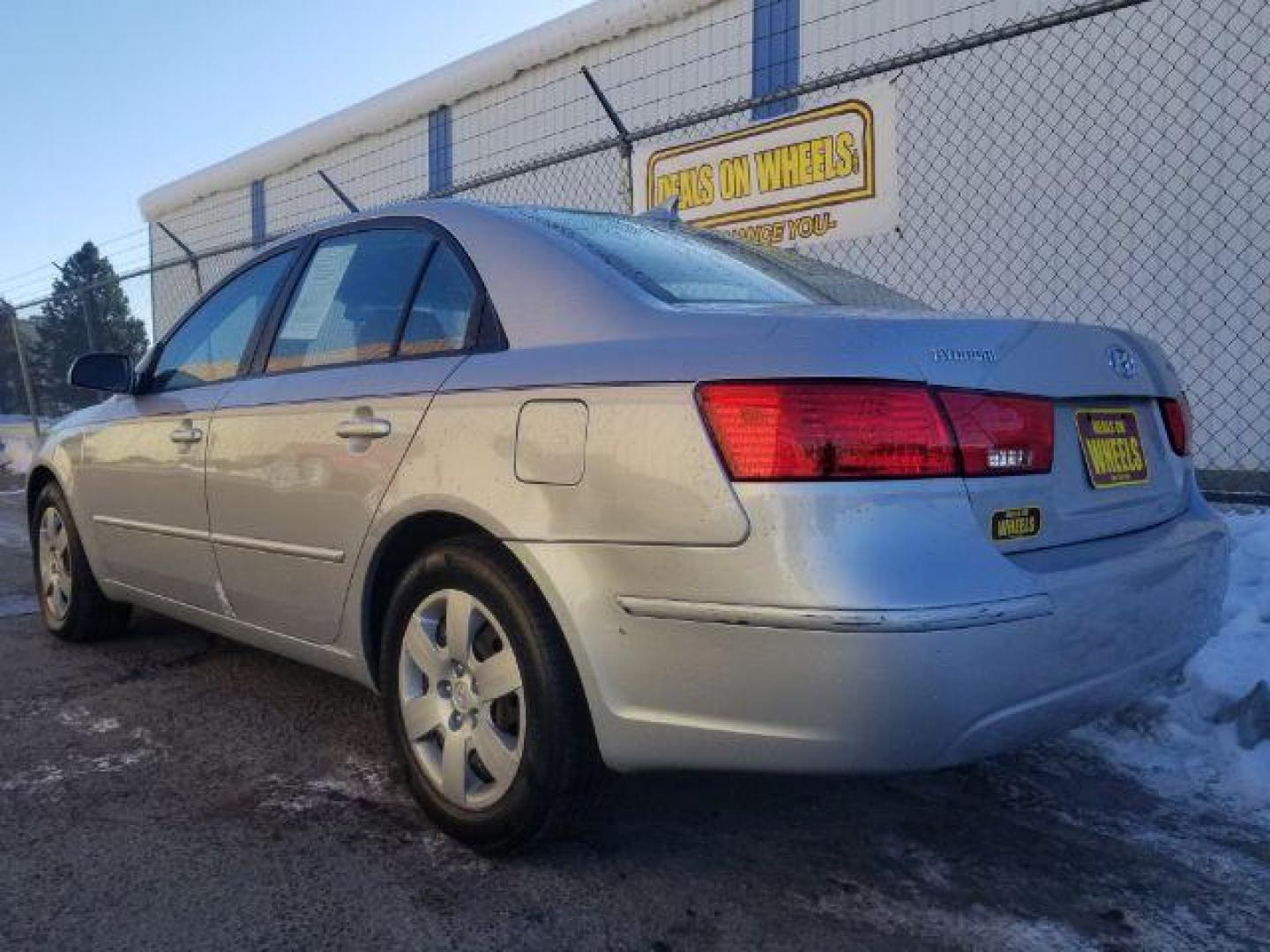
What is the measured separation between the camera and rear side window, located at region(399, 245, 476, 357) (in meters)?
2.69

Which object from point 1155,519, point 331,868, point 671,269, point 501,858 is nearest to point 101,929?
point 331,868

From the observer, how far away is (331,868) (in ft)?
7.97

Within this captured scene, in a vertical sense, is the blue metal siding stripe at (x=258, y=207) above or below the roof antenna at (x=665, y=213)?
above

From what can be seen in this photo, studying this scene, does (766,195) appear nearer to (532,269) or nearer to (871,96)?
(871,96)

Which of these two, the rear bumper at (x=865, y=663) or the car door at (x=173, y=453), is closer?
the rear bumper at (x=865, y=663)

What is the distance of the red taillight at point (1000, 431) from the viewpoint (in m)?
2.01

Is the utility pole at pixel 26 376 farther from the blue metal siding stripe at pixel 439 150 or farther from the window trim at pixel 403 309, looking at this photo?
the window trim at pixel 403 309

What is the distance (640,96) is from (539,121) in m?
1.55

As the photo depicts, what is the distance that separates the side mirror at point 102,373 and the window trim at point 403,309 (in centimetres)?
84

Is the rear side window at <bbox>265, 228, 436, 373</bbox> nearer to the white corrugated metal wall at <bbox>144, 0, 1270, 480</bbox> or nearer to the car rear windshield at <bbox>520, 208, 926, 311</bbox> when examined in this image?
the car rear windshield at <bbox>520, 208, 926, 311</bbox>

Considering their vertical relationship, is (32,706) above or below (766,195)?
below

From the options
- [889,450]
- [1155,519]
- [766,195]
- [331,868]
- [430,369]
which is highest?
[766,195]

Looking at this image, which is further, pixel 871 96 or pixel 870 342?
pixel 871 96

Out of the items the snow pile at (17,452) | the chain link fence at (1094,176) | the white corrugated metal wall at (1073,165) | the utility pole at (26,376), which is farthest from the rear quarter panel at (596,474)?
the snow pile at (17,452)
